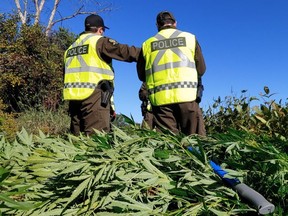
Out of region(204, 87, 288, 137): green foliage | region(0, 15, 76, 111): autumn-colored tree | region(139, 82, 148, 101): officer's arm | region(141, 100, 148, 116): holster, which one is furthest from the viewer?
region(0, 15, 76, 111): autumn-colored tree

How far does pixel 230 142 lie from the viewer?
1924mm

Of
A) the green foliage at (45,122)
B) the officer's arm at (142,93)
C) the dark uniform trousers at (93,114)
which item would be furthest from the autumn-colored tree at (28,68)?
the dark uniform trousers at (93,114)

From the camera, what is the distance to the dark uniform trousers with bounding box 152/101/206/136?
5.33 metres

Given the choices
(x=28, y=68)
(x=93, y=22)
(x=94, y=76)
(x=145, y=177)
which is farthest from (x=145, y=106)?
(x=28, y=68)

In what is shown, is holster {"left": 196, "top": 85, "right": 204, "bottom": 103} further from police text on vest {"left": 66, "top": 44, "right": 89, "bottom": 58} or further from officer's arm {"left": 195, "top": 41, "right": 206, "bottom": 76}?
police text on vest {"left": 66, "top": 44, "right": 89, "bottom": 58}

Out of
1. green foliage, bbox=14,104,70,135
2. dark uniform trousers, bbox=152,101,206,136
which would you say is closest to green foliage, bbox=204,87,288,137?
dark uniform trousers, bbox=152,101,206,136

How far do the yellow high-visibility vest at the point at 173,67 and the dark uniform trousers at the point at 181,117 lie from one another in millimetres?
99

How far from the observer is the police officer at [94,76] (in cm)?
586

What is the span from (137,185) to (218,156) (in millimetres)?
530

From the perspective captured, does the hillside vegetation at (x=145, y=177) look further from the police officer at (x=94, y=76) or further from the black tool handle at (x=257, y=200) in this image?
the police officer at (x=94, y=76)

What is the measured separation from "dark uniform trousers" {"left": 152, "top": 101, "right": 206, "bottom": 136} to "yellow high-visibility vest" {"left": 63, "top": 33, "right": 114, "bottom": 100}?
39.2 inches

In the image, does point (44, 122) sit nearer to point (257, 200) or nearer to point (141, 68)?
point (141, 68)

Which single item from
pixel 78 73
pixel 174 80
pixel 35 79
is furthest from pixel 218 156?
pixel 35 79

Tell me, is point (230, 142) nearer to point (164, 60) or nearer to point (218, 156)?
point (218, 156)
